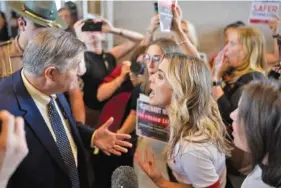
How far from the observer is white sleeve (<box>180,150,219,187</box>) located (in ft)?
4.24

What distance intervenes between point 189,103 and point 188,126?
10 cm

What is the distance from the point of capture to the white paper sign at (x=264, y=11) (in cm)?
260

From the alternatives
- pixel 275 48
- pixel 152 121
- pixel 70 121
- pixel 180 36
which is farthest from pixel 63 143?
pixel 275 48

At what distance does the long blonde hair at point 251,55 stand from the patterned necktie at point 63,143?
132 cm

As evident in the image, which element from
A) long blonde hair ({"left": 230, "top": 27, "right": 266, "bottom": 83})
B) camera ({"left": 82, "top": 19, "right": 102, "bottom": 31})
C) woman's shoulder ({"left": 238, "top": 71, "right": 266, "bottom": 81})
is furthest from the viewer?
camera ({"left": 82, "top": 19, "right": 102, "bottom": 31})

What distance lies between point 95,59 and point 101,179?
0.93m

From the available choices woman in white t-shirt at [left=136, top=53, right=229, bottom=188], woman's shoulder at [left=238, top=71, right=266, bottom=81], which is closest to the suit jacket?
woman in white t-shirt at [left=136, top=53, right=229, bottom=188]

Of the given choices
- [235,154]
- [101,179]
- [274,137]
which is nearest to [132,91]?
[101,179]

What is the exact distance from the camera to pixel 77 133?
1490 millimetres

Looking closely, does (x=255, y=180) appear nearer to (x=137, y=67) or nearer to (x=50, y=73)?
(x=50, y=73)

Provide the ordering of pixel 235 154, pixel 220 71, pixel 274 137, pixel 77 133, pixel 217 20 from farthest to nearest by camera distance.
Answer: pixel 217 20, pixel 220 71, pixel 235 154, pixel 77 133, pixel 274 137

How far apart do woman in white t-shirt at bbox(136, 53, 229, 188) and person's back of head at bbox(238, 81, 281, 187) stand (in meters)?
0.22

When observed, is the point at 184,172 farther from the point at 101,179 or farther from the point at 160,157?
the point at 101,179

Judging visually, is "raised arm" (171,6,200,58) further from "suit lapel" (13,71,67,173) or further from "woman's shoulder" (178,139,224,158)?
"suit lapel" (13,71,67,173)
